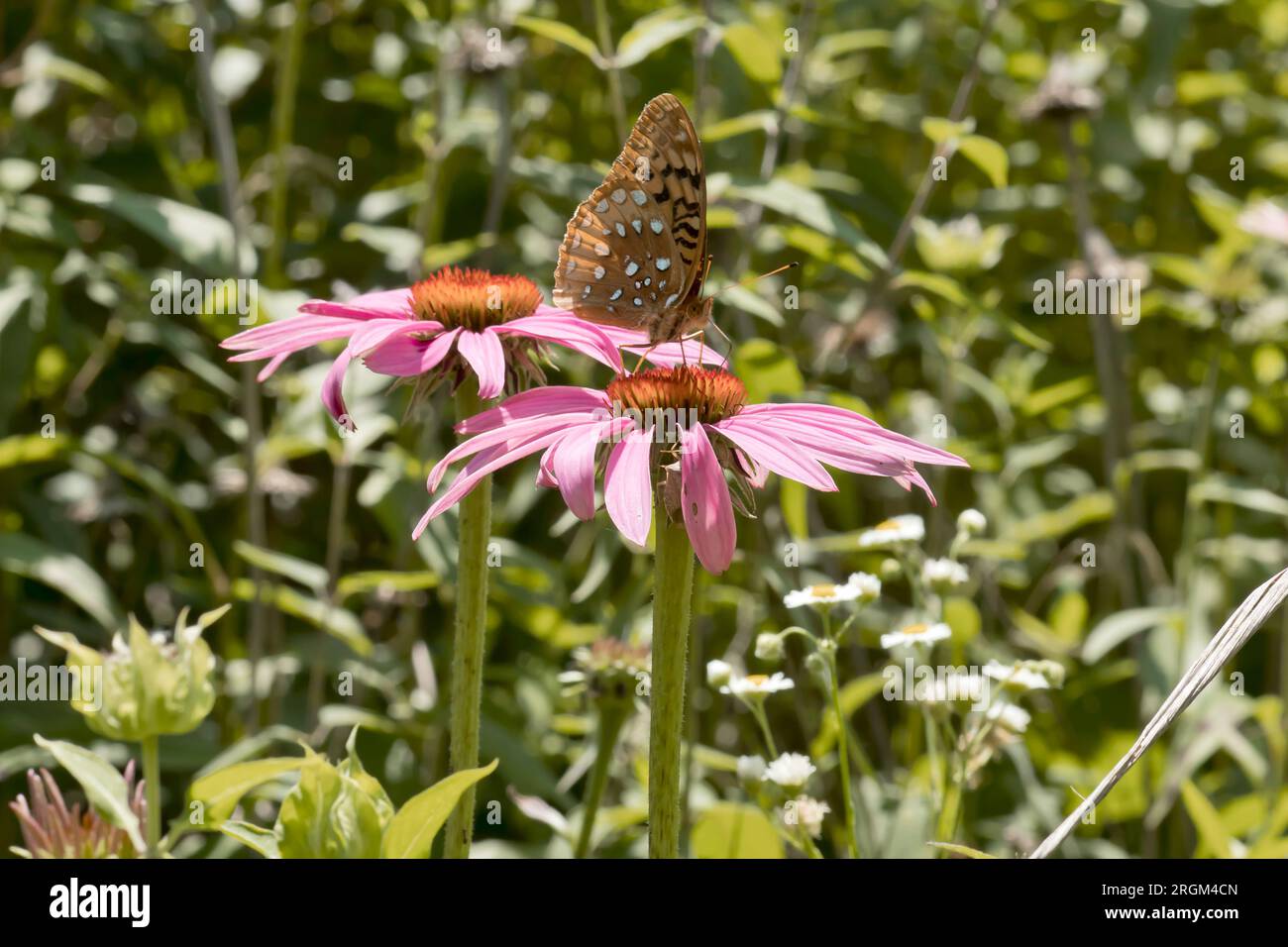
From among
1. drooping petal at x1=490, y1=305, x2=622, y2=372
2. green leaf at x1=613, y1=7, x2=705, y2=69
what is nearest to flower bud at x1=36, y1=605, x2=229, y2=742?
drooping petal at x1=490, y1=305, x2=622, y2=372

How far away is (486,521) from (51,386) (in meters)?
1.15

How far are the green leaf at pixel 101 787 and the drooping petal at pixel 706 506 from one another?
35 centimetres

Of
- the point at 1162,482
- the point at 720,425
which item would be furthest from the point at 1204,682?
the point at 1162,482

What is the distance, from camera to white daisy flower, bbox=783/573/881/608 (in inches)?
34.5

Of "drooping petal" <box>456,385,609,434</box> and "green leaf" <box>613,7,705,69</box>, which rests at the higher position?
"green leaf" <box>613,7,705,69</box>

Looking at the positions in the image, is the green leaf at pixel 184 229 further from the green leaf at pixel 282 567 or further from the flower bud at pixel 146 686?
the flower bud at pixel 146 686

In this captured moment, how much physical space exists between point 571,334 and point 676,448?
14cm

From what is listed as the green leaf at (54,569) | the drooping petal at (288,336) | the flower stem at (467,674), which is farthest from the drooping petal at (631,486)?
the green leaf at (54,569)

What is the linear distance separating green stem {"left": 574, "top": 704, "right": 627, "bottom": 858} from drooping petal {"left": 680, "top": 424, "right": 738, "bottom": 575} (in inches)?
16.7

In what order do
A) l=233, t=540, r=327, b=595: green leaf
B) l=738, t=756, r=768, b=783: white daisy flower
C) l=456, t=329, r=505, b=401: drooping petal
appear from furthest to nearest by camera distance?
l=233, t=540, r=327, b=595: green leaf
l=738, t=756, r=768, b=783: white daisy flower
l=456, t=329, r=505, b=401: drooping petal

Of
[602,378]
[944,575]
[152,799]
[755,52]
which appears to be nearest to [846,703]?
[944,575]

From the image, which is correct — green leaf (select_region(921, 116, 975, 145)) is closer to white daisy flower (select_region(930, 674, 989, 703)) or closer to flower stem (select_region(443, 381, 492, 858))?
white daisy flower (select_region(930, 674, 989, 703))

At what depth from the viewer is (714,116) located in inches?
68.9

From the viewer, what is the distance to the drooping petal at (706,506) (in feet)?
2.13
